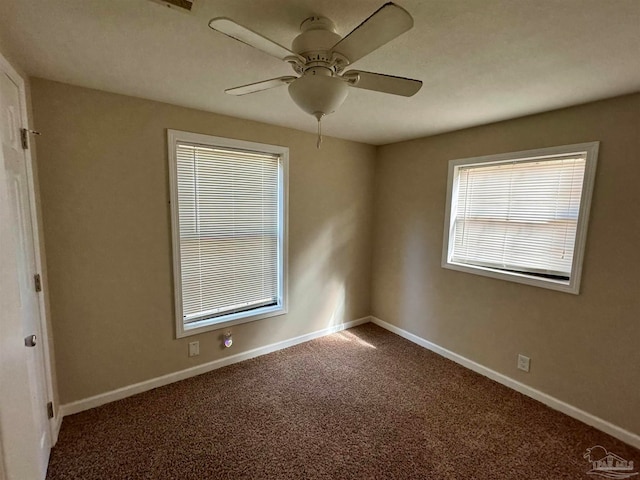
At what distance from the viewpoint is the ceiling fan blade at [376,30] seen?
0.87m

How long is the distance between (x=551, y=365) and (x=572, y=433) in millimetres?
450

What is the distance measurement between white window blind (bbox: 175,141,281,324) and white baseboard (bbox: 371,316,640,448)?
69.7 inches

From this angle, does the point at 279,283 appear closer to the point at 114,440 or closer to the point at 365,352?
the point at 365,352

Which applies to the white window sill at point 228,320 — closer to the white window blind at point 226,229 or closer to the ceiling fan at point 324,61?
the white window blind at point 226,229

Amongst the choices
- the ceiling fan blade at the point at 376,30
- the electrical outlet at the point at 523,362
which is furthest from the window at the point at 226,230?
the electrical outlet at the point at 523,362

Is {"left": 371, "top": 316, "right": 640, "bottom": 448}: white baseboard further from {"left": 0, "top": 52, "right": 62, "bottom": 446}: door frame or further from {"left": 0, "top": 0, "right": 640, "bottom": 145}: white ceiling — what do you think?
{"left": 0, "top": 52, "right": 62, "bottom": 446}: door frame

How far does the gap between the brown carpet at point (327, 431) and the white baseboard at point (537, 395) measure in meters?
0.06

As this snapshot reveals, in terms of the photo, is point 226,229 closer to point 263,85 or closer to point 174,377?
point 174,377

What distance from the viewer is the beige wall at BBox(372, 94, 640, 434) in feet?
6.25

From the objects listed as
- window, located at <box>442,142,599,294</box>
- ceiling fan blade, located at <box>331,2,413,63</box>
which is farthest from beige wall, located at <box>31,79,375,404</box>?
window, located at <box>442,142,599,294</box>

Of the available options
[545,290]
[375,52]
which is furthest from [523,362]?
[375,52]

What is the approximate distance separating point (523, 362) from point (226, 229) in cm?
282

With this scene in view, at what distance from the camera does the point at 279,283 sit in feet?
10.1

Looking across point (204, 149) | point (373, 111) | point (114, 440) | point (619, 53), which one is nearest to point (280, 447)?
point (114, 440)
